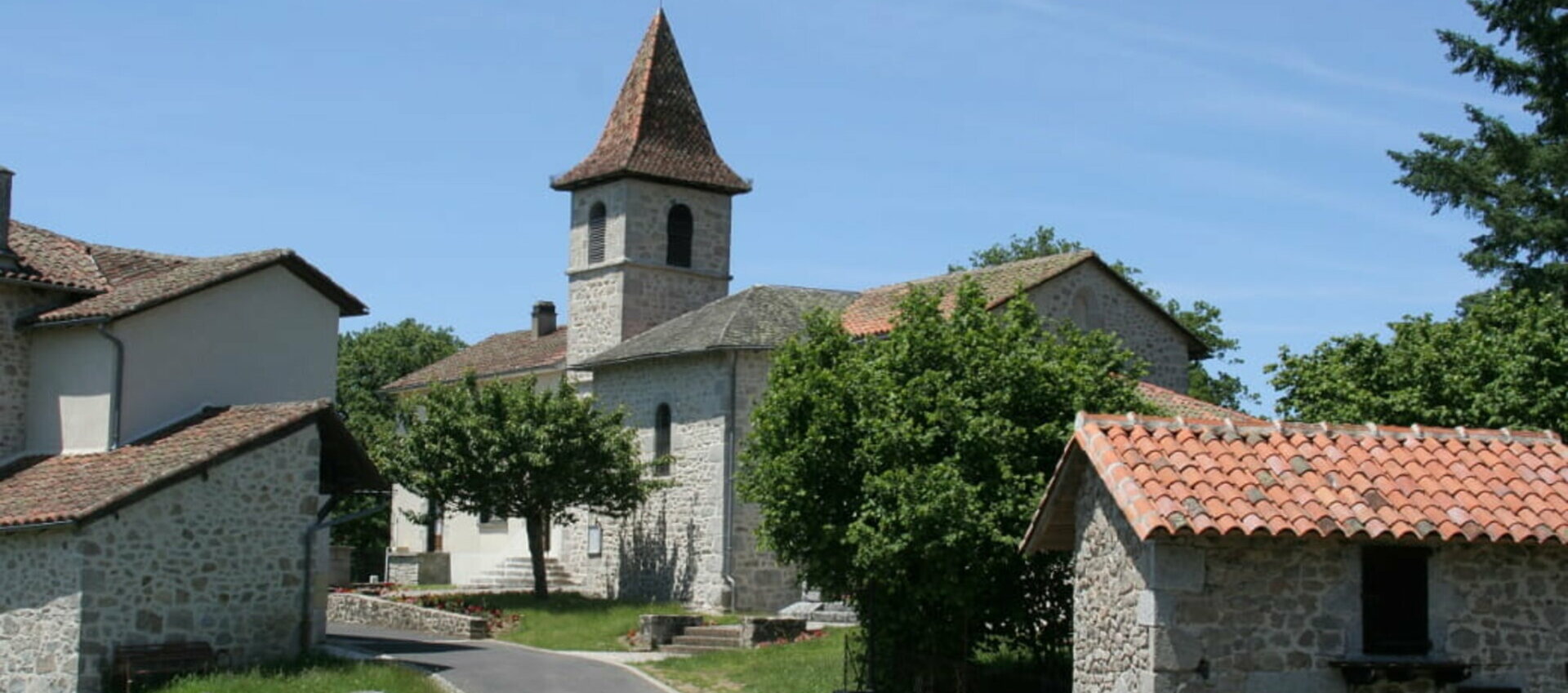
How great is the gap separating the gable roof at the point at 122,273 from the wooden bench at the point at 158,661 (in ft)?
16.9

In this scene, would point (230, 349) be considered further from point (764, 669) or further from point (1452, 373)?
point (1452, 373)

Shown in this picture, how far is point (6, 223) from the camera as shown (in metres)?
27.4

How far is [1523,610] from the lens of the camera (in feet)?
54.6

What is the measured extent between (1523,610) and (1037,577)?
243 inches

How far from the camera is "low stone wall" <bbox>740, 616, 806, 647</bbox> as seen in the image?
29.5m

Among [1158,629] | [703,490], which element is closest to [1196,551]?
[1158,629]

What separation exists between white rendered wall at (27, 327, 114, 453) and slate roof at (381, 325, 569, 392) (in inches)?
740

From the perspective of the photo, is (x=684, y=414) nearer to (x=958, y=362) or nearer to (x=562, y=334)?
(x=562, y=334)

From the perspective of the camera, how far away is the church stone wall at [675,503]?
36.7 m

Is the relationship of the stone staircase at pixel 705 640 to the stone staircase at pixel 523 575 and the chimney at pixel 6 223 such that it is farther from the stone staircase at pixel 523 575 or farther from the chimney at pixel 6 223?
the chimney at pixel 6 223

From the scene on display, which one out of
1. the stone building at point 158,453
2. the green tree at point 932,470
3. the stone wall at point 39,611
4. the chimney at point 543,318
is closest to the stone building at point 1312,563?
the green tree at point 932,470

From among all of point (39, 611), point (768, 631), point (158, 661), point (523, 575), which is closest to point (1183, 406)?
point (768, 631)

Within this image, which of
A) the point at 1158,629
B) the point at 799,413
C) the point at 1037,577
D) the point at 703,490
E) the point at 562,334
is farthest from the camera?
the point at 562,334

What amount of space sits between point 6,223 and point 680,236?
18733 mm
